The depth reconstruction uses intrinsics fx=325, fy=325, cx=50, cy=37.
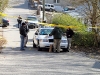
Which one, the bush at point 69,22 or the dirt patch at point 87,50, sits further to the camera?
the bush at point 69,22

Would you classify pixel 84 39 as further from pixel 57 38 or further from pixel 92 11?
pixel 57 38

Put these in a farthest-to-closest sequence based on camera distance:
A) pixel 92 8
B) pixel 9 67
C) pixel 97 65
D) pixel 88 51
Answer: pixel 92 8 → pixel 88 51 → pixel 97 65 → pixel 9 67

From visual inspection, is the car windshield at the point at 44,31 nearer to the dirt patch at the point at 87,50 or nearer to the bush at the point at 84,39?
the dirt patch at the point at 87,50

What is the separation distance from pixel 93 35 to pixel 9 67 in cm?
1081

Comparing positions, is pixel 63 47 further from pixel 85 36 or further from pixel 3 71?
pixel 3 71

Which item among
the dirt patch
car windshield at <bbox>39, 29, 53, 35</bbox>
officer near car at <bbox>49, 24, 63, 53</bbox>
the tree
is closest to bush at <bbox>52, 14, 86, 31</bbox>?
the tree

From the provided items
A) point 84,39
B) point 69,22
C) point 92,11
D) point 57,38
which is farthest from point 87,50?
point 69,22

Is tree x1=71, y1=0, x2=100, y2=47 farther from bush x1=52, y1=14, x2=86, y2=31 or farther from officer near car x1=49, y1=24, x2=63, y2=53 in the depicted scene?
officer near car x1=49, y1=24, x2=63, y2=53

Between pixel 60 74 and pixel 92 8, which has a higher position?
pixel 92 8

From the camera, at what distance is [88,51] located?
20.9m

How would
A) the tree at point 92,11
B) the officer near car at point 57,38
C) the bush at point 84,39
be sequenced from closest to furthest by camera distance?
the officer near car at point 57,38
the tree at point 92,11
the bush at point 84,39

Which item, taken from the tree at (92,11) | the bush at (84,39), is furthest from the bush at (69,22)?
the tree at (92,11)

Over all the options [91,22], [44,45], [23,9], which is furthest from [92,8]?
[23,9]

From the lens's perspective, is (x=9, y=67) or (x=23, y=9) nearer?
(x=9, y=67)
